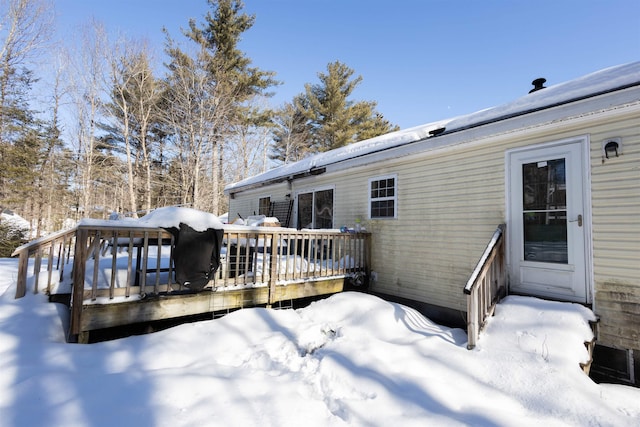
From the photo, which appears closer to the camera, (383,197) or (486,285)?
(486,285)

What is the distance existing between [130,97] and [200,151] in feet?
15.1

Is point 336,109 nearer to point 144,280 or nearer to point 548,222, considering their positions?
point 548,222

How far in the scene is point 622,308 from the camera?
11.3 ft

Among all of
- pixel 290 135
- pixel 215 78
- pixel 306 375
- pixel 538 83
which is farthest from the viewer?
pixel 290 135

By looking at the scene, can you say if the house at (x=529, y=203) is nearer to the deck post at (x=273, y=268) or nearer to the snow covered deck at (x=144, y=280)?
the snow covered deck at (x=144, y=280)

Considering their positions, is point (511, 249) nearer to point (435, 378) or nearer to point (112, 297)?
point (435, 378)

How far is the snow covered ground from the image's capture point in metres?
2.26

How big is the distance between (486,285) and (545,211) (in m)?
1.36

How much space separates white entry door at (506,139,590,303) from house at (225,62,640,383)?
13 millimetres

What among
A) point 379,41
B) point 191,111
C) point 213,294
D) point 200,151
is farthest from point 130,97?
point 213,294

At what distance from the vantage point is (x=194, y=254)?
388 cm

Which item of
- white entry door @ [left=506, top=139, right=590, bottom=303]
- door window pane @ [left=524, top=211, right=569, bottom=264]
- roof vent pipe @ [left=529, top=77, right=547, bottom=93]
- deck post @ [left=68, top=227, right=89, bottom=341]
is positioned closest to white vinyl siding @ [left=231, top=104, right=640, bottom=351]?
white entry door @ [left=506, top=139, right=590, bottom=303]

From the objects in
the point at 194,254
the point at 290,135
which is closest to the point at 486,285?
the point at 194,254

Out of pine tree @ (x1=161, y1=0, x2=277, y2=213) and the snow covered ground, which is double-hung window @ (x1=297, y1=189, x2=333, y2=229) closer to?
the snow covered ground
